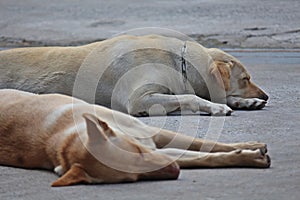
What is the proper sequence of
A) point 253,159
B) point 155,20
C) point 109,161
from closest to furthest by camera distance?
point 109,161 → point 253,159 → point 155,20

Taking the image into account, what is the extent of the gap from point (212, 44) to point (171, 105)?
5745 mm

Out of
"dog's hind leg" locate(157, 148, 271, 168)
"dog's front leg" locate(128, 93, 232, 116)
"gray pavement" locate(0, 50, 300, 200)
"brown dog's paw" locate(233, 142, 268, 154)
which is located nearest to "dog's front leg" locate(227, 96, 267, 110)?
"dog's front leg" locate(128, 93, 232, 116)

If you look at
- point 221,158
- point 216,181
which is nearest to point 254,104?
point 221,158

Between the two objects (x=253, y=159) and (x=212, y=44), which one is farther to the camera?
(x=212, y=44)

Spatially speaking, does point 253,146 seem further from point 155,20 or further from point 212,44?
point 155,20

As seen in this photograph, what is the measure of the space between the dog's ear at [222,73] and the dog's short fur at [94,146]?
227cm

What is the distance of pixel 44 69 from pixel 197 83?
→ 1389 mm

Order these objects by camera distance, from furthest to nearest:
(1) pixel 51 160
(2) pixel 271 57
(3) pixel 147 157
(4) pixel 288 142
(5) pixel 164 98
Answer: (2) pixel 271 57 < (5) pixel 164 98 < (4) pixel 288 142 < (1) pixel 51 160 < (3) pixel 147 157

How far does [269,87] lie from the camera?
8.61 meters

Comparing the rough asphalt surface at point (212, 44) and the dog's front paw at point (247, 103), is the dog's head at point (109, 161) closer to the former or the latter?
the rough asphalt surface at point (212, 44)

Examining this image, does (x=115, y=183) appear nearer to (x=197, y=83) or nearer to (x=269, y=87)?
(x=197, y=83)

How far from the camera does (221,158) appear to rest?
15.6 ft

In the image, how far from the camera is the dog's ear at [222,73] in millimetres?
7199

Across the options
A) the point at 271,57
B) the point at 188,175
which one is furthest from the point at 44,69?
the point at 271,57
